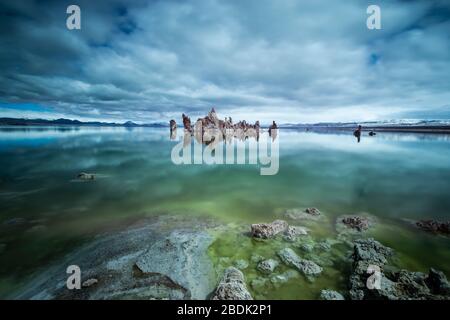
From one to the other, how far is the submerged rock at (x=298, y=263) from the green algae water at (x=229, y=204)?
0.26 meters

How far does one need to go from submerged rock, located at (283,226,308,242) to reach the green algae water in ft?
1.34

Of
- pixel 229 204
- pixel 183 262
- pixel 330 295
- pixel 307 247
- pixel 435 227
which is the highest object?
pixel 229 204

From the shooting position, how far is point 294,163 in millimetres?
25359

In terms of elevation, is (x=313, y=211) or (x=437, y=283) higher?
(x=313, y=211)

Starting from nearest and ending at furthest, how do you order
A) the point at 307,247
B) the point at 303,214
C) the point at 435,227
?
the point at 307,247, the point at 435,227, the point at 303,214

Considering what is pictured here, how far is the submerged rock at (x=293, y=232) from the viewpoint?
8291 mm

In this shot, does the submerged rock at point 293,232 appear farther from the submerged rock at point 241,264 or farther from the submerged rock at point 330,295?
the submerged rock at point 330,295

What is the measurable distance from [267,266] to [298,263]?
0.98m

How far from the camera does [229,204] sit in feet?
40.8

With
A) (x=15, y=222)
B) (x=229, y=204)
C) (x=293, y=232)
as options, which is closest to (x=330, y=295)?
(x=293, y=232)

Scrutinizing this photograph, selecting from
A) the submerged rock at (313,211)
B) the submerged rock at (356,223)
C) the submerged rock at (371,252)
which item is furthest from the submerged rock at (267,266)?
the submerged rock at (313,211)

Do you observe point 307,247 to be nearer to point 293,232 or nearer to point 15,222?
point 293,232
